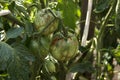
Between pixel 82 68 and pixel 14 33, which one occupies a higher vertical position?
pixel 14 33

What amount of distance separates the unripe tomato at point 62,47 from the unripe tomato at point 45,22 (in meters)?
0.03

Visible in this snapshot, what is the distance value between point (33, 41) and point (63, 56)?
9 cm

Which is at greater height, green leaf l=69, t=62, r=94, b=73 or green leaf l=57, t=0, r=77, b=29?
green leaf l=57, t=0, r=77, b=29

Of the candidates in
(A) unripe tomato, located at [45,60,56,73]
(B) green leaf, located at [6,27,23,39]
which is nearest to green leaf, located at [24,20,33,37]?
(B) green leaf, located at [6,27,23,39]

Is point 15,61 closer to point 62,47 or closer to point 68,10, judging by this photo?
point 62,47

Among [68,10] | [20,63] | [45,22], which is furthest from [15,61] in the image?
[68,10]

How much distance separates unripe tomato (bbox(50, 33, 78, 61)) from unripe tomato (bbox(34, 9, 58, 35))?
0.03 metres

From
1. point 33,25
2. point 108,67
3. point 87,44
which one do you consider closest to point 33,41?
point 33,25

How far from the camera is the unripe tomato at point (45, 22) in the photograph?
82 centimetres

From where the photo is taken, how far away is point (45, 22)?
84 cm

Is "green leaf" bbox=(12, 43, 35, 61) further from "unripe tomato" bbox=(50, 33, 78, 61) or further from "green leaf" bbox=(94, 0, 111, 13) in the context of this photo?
"green leaf" bbox=(94, 0, 111, 13)

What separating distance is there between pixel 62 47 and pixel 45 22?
0.26 feet

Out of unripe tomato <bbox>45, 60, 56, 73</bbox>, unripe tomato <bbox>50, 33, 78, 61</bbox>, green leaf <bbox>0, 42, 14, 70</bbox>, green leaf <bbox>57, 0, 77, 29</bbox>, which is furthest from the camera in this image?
green leaf <bbox>57, 0, 77, 29</bbox>

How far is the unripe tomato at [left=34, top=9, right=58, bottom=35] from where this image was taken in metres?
0.82
